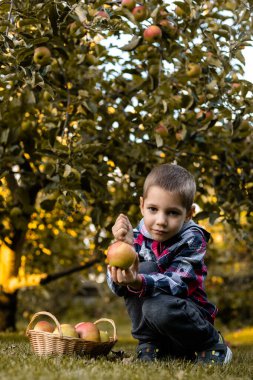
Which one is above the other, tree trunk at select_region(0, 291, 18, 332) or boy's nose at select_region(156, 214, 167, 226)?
boy's nose at select_region(156, 214, 167, 226)

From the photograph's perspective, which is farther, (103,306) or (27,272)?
(103,306)

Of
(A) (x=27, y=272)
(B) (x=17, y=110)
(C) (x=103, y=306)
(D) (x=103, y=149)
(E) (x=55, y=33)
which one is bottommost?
(C) (x=103, y=306)

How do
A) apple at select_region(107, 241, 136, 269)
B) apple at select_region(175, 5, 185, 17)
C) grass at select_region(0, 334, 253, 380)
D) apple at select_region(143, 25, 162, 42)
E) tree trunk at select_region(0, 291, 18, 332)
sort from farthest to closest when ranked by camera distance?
1. tree trunk at select_region(0, 291, 18, 332)
2. apple at select_region(175, 5, 185, 17)
3. apple at select_region(143, 25, 162, 42)
4. apple at select_region(107, 241, 136, 269)
5. grass at select_region(0, 334, 253, 380)

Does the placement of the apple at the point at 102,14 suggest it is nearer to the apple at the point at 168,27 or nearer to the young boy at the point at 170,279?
the apple at the point at 168,27

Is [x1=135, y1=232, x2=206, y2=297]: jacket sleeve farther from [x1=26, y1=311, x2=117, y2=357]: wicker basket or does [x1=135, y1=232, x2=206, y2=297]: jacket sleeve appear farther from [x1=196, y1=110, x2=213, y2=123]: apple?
[x1=196, y1=110, x2=213, y2=123]: apple

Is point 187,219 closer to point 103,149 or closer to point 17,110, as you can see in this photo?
point 17,110

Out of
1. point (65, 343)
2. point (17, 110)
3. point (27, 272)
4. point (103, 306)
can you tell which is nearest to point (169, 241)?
point (65, 343)

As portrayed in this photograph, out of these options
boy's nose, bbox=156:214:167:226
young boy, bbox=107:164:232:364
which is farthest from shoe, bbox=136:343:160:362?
boy's nose, bbox=156:214:167:226

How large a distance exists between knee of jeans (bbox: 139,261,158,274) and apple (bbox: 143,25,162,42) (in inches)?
45.3

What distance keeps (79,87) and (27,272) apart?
8.59 feet

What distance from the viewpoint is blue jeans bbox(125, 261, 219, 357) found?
7.95 feet

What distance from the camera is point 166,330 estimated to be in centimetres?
247

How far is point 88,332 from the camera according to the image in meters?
2.62

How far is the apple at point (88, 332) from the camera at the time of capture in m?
2.61
